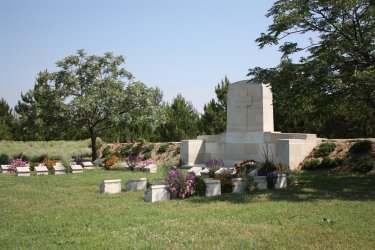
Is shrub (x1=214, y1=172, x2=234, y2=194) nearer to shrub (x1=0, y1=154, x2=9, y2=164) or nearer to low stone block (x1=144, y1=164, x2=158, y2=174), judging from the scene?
low stone block (x1=144, y1=164, x2=158, y2=174)

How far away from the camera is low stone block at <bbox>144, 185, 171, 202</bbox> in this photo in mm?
10164

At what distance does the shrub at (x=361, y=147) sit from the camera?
17.8 metres

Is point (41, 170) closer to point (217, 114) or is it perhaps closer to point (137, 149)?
point (137, 149)

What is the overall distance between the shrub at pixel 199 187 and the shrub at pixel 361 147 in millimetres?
9768

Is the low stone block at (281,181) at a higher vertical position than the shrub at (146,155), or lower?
lower

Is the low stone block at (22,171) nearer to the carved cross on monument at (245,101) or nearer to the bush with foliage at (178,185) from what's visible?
the bush with foliage at (178,185)

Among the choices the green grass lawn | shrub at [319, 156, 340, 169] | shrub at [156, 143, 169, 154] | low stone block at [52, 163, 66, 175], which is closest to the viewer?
the green grass lawn

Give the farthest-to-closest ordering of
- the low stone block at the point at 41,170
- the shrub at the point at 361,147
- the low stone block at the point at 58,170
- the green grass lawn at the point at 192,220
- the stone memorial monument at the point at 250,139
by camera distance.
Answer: the stone memorial monument at the point at 250,139 < the low stone block at the point at 58,170 < the low stone block at the point at 41,170 < the shrub at the point at 361,147 < the green grass lawn at the point at 192,220

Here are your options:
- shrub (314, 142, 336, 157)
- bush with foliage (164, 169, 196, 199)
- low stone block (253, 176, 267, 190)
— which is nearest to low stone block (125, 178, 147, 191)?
bush with foliage (164, 169, 196, 199)

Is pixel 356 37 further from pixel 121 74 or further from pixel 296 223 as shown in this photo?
pixel 121 74

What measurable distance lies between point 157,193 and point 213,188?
172 centimetres

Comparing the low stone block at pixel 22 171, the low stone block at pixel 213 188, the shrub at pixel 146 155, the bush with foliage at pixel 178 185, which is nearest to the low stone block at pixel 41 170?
the low stone block at pixel 22 171

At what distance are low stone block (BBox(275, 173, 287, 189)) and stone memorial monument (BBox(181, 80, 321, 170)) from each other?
593cm

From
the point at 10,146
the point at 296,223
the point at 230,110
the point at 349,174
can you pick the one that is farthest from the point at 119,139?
the point at 296,223
